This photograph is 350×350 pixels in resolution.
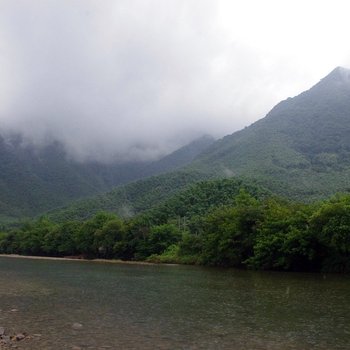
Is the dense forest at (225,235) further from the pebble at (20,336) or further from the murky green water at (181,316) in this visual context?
the pebble at (20,336)

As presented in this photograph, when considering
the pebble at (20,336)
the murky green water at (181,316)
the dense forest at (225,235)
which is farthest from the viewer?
the dense forest at (225,235)

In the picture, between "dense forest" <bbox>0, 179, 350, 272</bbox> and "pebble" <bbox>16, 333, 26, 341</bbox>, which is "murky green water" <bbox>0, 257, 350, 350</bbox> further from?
"dense forest" <bbox>0, 179, 350, 272</bbox>

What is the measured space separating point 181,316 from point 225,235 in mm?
48652

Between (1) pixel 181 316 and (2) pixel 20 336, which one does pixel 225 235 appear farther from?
(2) pixel 20 336

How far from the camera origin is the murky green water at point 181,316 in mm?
20531

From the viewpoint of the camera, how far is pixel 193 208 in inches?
5344

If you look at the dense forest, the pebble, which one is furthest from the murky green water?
Answer: the dense forest

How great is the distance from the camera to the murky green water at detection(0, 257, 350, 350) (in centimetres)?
2053

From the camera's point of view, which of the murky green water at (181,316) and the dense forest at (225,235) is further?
the dense forest at (225,235)

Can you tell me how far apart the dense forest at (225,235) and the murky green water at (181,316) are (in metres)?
19.2

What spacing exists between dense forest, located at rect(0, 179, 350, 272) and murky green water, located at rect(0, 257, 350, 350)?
1922 centimetres

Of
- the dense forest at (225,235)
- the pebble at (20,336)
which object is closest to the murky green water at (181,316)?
the pebble at (20,336)

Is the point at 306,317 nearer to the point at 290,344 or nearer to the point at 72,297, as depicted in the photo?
the point at 290,344

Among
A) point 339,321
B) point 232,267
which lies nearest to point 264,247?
point 232,267
